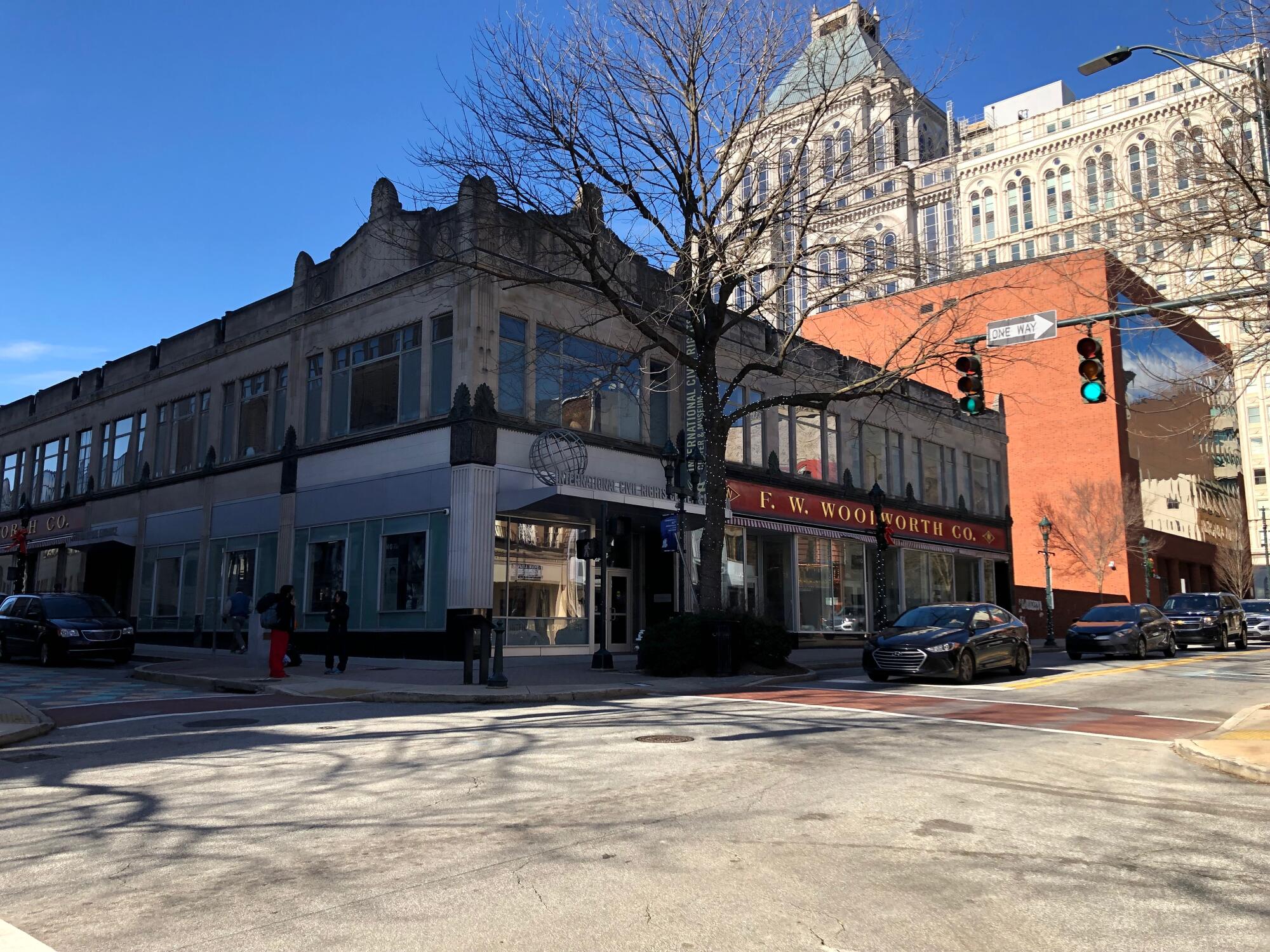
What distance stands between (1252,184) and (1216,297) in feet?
6.21

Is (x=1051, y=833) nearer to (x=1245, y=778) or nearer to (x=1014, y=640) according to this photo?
(x=1245, y=778)

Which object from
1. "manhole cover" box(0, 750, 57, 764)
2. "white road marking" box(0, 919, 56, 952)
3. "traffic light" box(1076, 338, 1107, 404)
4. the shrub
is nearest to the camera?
"white road marking" box(0, 919, 56, 952)

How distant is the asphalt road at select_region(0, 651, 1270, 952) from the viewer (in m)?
4.39

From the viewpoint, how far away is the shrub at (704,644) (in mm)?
18578

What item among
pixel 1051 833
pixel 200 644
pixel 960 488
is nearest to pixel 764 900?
pixel 1051 833

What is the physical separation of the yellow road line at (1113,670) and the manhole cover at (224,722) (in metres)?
12.2

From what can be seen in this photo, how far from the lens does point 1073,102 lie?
104 meters

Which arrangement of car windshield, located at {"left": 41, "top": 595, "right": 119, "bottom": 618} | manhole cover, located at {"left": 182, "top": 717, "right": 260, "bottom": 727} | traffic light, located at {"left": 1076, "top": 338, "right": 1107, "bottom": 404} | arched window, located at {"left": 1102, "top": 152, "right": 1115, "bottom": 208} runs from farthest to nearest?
car windshield, located at {"left": 41, "top": 595, "right": 119, "bottom": 618} < arched window, located at {"left": 1102, "top": 152, "right": 1115, "bottom": 208} < traffic light, located at {"left": 1076, "top": 338, "right": 1107, "bottom": 404} < manhole cover, located at {"left": 182, "top": 717, "right": 260, "bottom": 727}

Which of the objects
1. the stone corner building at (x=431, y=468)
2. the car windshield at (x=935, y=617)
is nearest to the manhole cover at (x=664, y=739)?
the car windshield at (x=935, y=617)

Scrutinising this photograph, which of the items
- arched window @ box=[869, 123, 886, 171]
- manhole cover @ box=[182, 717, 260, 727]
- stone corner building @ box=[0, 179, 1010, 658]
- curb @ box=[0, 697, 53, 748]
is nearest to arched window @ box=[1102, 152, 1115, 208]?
arched window @ box=[869, 123, 886, 171]

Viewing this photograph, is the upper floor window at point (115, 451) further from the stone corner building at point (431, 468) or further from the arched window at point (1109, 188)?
the arched window at point (1109, 188)

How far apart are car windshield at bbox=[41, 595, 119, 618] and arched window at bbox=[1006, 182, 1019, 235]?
102390 mm

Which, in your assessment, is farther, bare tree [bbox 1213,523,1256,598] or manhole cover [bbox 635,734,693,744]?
bare tree [bbox 1213,523,1256,598]

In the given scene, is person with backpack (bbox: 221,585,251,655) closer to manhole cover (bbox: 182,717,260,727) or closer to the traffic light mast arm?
manhole cover (bbox: 182,717,260,727)
